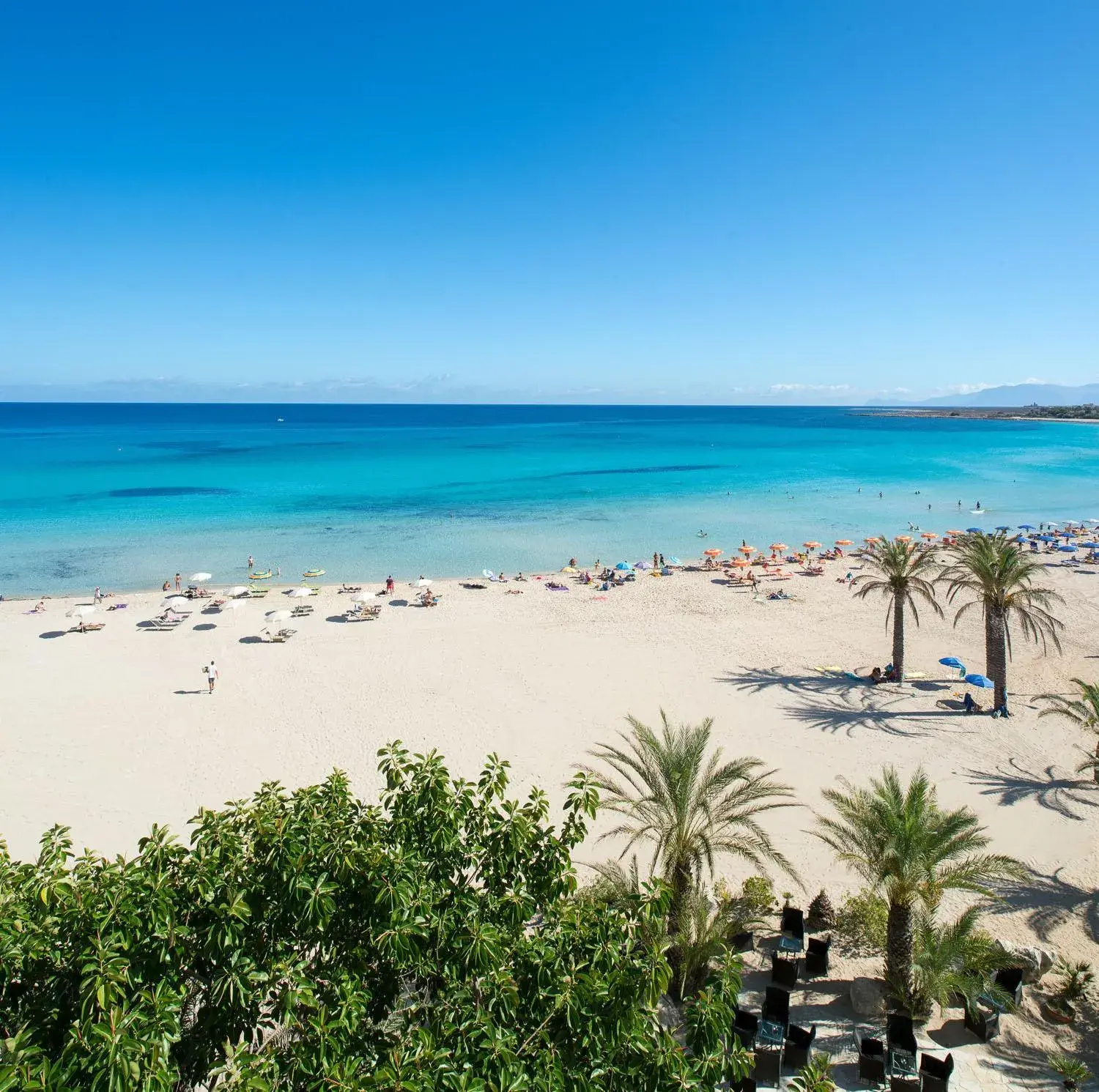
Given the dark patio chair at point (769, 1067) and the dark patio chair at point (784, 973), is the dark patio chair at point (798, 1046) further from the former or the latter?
the dark patio chair at point (784, 973)

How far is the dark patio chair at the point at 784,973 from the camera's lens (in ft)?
31.2

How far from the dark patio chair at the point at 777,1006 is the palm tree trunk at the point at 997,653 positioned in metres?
13.1

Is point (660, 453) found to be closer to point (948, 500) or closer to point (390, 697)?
point (948, 500)

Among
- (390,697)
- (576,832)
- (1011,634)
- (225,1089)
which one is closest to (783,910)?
(576,832)

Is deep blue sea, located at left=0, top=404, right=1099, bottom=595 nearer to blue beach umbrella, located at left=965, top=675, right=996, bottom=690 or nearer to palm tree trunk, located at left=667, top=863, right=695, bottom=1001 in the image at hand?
blue beach umbrella, located at left=965, top=675, right=996, bottom=690

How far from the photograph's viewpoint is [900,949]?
938cm

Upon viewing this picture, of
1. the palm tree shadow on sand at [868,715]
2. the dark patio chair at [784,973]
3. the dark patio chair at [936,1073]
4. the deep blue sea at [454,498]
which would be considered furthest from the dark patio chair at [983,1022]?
the deep blue sea at [454,498]

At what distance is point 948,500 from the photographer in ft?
199

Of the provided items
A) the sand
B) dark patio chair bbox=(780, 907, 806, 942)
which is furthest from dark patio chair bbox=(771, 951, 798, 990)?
the sand

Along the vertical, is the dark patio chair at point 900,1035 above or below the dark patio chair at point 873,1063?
above

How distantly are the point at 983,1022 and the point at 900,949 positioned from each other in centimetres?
109

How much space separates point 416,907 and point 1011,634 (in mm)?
26145

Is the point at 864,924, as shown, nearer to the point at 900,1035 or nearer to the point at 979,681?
the point at 900,1035

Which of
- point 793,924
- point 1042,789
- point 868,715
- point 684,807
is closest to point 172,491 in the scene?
point 868,715
